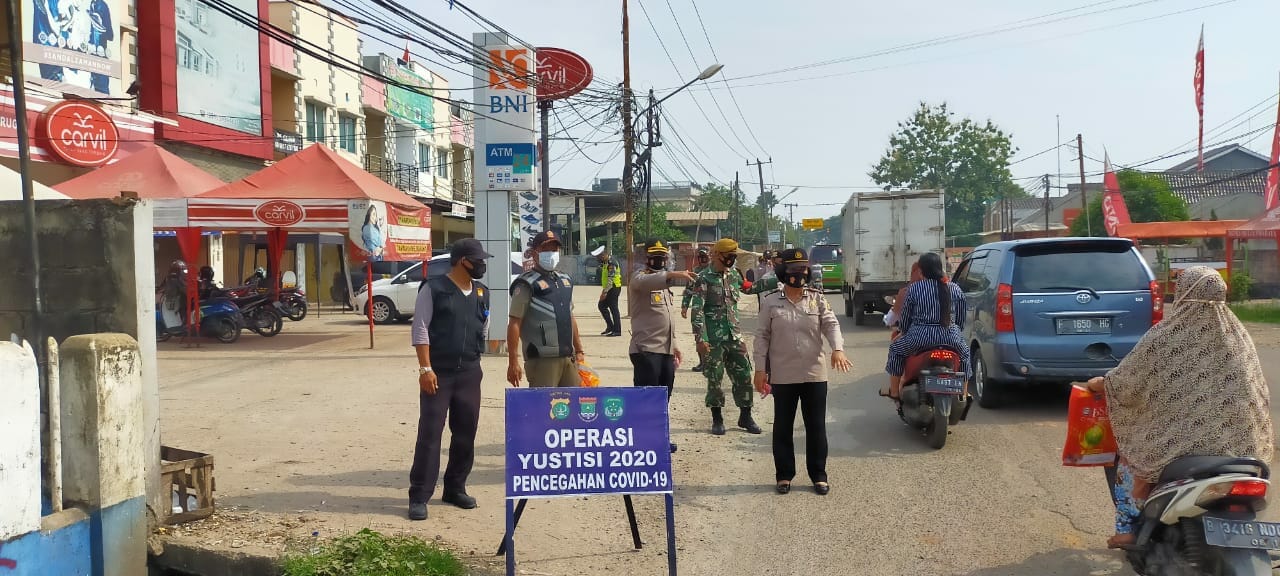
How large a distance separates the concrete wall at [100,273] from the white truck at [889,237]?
17.9 meters

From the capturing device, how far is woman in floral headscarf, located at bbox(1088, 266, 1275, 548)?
13.8 feet

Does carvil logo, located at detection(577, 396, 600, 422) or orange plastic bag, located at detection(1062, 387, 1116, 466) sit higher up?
carvil logo, located at detection(577, 396, 600, 422)

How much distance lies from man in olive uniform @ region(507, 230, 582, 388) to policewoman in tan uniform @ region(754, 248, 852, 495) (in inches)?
51.7

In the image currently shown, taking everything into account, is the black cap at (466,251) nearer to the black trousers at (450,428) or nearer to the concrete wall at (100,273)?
the black trousers at (450,428)

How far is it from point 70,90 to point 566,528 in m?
17.5

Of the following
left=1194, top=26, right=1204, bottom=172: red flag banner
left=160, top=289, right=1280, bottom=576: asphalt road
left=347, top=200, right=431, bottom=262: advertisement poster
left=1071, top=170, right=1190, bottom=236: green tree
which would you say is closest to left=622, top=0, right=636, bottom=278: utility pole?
left=347, top=200, right=431, bottom=262: advertisement poster

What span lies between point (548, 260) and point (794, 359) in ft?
5.82

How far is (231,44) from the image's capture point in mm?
24438

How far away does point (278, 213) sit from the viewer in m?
15.6

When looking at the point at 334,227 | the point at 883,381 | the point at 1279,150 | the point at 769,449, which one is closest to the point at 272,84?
the point at 334,227

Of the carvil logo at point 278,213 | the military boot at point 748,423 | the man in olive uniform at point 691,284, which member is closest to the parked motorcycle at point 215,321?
the carvil logo at point 278,213

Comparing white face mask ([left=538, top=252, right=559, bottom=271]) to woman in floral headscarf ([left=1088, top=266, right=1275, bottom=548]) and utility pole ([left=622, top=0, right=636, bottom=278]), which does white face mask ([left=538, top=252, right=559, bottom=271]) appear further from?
utility pole ([left=622, top=0, right=636, bottom=278])

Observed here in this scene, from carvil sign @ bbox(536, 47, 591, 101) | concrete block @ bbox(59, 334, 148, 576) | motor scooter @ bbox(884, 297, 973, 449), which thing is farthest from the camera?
carvil sign @ bbox(536, 47, 591, 101)

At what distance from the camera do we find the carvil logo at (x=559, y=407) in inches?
192
